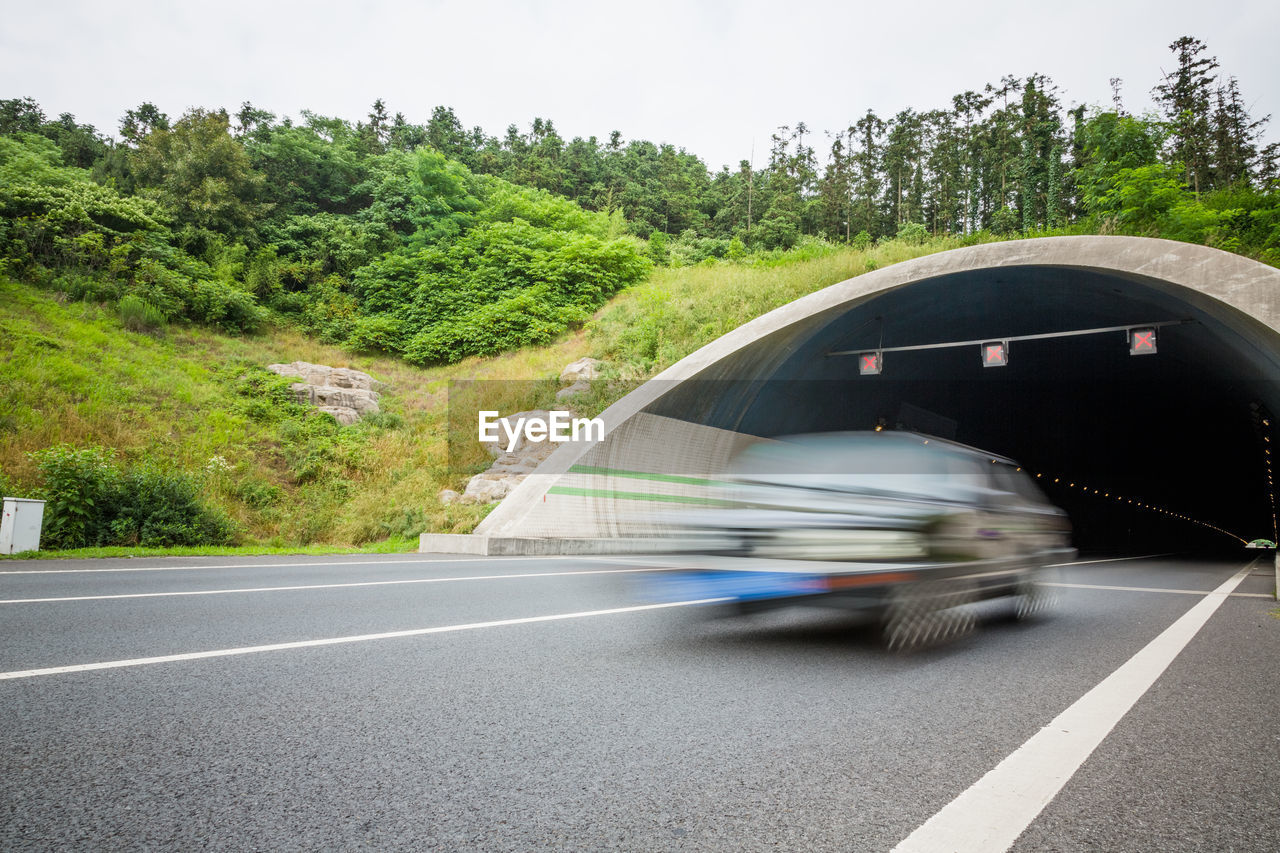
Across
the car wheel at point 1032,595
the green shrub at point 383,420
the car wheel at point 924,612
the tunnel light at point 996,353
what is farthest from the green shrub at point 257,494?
the tunnel light at point 996,353

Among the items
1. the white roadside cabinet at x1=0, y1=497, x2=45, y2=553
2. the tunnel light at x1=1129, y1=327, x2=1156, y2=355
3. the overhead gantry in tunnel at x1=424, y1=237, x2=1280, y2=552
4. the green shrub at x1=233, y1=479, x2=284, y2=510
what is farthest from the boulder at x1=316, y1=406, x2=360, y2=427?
the tunnel light at x1=1129, y1=327, x2=1156, y2=355

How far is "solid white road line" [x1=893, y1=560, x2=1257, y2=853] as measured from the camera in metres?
2.08

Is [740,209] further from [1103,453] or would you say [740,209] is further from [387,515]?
[387,515]

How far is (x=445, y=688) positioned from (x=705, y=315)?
19.7 m

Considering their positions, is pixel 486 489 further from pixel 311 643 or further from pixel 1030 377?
pixel 1030 377

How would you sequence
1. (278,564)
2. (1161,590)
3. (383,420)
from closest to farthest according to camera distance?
(1161,590), (278,564), (383,420)

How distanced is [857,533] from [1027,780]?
220 centimetres

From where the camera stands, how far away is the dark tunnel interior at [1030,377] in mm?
13320

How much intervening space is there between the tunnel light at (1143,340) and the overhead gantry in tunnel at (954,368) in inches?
3.5

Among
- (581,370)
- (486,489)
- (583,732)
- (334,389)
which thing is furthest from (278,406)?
(583,732)

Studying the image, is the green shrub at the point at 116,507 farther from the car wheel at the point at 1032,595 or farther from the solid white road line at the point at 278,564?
the car wheel at the point at 1032,595

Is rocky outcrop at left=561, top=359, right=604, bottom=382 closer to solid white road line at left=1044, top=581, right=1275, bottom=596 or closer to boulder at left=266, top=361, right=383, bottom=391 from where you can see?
boulder at left=266, top=361, right=383, bottom=391

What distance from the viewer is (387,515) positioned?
55.6 ft

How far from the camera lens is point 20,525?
34.6 feet
